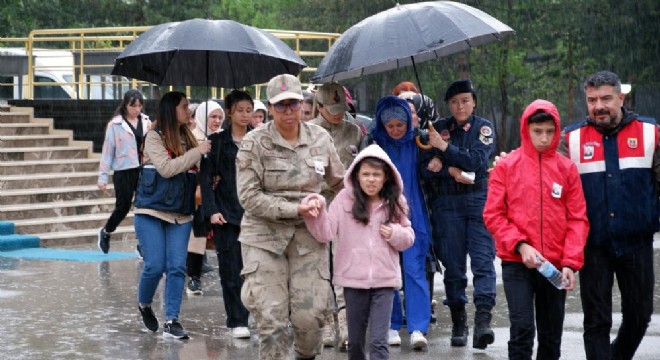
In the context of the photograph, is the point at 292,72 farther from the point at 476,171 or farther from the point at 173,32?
the point at 476,171

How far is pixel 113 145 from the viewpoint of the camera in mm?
14320

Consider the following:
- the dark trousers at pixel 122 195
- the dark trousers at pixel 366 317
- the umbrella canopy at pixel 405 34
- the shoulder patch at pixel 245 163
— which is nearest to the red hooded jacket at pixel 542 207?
the dark trousers at pixel 366 317

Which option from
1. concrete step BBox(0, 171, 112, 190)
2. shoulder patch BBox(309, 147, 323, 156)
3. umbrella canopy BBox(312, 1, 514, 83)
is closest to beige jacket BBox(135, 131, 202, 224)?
umbrella canopy BBox(312, 1, 514, 83)

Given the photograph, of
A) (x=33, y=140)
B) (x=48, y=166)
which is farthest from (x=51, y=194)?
(x=33, y=140)

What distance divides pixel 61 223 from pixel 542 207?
10.9m

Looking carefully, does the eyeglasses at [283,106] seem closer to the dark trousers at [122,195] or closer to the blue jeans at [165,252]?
the blue jeans at [165,252]

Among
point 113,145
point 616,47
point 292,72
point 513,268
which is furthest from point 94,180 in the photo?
point 616,47

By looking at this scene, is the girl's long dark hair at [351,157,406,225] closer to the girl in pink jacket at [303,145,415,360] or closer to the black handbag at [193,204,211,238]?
the girl in pink jacket at [303,145,415,360]

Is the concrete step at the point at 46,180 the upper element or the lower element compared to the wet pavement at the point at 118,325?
Result: upper

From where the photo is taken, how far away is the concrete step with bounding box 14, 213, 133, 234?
1652 cm

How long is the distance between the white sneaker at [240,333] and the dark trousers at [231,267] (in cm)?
4

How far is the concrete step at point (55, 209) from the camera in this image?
54.9 feet

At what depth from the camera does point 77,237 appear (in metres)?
16.6

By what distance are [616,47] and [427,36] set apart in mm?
25912
